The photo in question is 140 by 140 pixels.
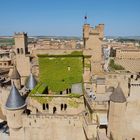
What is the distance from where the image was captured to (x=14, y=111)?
22.7 meters

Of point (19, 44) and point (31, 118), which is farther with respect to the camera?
point (19, 44)

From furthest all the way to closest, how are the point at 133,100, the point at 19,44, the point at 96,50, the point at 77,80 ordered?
1. the point at 19,44
2. the point at 96,50
3. the point at 77,80
4. the point at 133,100

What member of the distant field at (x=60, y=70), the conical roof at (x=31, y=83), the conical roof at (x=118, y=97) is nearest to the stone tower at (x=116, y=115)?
the conical roof at (x=118, y=97)

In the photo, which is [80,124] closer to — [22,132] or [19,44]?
[22,132]

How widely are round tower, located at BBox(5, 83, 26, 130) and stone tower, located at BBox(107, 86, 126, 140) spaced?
1003cm

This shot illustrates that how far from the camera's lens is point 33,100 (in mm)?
25344

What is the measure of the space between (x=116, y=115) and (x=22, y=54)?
32777mm

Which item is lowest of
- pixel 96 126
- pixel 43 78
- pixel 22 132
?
pixel 22 132

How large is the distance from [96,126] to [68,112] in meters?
5.14

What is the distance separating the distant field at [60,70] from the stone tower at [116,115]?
9302 millimetres

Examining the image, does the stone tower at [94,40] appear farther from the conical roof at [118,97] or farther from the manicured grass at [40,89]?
the conical roof at [118,97]

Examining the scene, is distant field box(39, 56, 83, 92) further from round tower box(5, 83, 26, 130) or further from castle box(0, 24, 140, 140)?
round tower box(5, 83, 26, 130)

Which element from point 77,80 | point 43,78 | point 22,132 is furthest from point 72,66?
point 22,132

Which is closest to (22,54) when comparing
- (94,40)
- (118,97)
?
(94,40)
